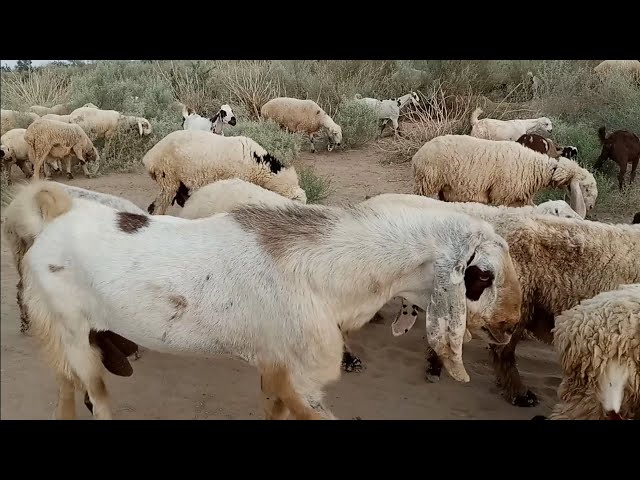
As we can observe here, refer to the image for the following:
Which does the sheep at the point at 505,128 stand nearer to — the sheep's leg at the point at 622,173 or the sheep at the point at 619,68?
the sheep's leg at the point at 622,173

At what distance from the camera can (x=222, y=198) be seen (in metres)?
4.99

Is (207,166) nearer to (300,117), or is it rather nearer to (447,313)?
(447,313)

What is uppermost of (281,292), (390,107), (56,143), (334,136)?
(390,107)

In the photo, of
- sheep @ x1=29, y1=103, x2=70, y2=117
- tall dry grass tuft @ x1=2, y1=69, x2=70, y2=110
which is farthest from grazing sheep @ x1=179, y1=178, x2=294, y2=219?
sheep @ x1=29, y1=103, x2=70, y2=117

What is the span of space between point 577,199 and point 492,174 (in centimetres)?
109

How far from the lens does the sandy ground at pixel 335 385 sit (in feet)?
10.8

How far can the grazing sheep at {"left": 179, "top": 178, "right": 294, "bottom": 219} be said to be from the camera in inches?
192

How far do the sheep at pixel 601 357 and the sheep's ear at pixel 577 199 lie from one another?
11.7 feet

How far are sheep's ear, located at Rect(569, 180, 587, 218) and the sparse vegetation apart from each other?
3.45 feet

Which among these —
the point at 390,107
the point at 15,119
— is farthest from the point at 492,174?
the point at 15,119

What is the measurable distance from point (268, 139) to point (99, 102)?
4.90m

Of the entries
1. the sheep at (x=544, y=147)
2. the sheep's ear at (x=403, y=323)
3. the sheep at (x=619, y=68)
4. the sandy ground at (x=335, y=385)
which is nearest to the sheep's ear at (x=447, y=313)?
the sheep's ear at (x=403, y=323)

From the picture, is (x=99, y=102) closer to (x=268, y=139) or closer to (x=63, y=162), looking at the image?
(x=63, y=162)

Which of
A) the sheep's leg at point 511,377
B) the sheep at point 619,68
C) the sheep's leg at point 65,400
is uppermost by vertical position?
the sheep at point 619,68
